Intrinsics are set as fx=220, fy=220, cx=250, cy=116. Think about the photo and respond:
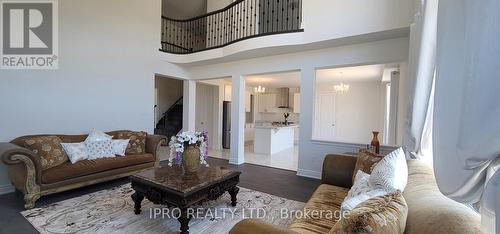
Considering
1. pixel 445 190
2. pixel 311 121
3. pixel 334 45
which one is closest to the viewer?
pixel 445 190

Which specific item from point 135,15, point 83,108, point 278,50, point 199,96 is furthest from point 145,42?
point 278,50

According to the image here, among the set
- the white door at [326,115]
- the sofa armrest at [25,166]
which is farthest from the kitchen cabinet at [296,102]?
the sofa armrest at [25,166]

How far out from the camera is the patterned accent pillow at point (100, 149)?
140 inches

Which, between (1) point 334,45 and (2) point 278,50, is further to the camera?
(2) point 278,50

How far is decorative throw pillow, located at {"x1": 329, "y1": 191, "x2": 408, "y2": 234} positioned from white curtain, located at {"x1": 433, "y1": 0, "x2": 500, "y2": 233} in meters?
0.26

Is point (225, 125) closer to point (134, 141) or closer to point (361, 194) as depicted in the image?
point (134, 141)

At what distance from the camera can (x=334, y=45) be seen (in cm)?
406

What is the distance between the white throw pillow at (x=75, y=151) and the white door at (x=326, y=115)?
7228mm

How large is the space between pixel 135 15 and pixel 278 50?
3.29m

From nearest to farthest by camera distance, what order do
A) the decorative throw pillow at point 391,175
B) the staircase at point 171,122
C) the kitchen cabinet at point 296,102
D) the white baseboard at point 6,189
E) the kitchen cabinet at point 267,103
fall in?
the decorative throw pillow at point 391,175, the white baseboard at point 6,189, the staircase at point 171,122, the kitchen cabinet at point 296,102, the kitchen cabinet at point 267,103

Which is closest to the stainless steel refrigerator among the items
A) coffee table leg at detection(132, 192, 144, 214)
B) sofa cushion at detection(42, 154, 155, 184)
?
sofa cushion at detection(42, 154, 155, 184)

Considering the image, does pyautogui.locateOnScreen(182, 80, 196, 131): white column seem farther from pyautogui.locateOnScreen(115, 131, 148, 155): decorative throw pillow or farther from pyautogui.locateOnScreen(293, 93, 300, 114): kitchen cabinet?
pyautogui.locateOnScreen(293, 93, 300, 114): kitchen cabinet

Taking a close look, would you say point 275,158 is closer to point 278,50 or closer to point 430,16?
point 278,50

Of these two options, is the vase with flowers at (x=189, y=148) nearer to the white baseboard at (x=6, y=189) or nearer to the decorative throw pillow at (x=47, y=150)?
the decorative throw pillow at (x=47, y=150)
